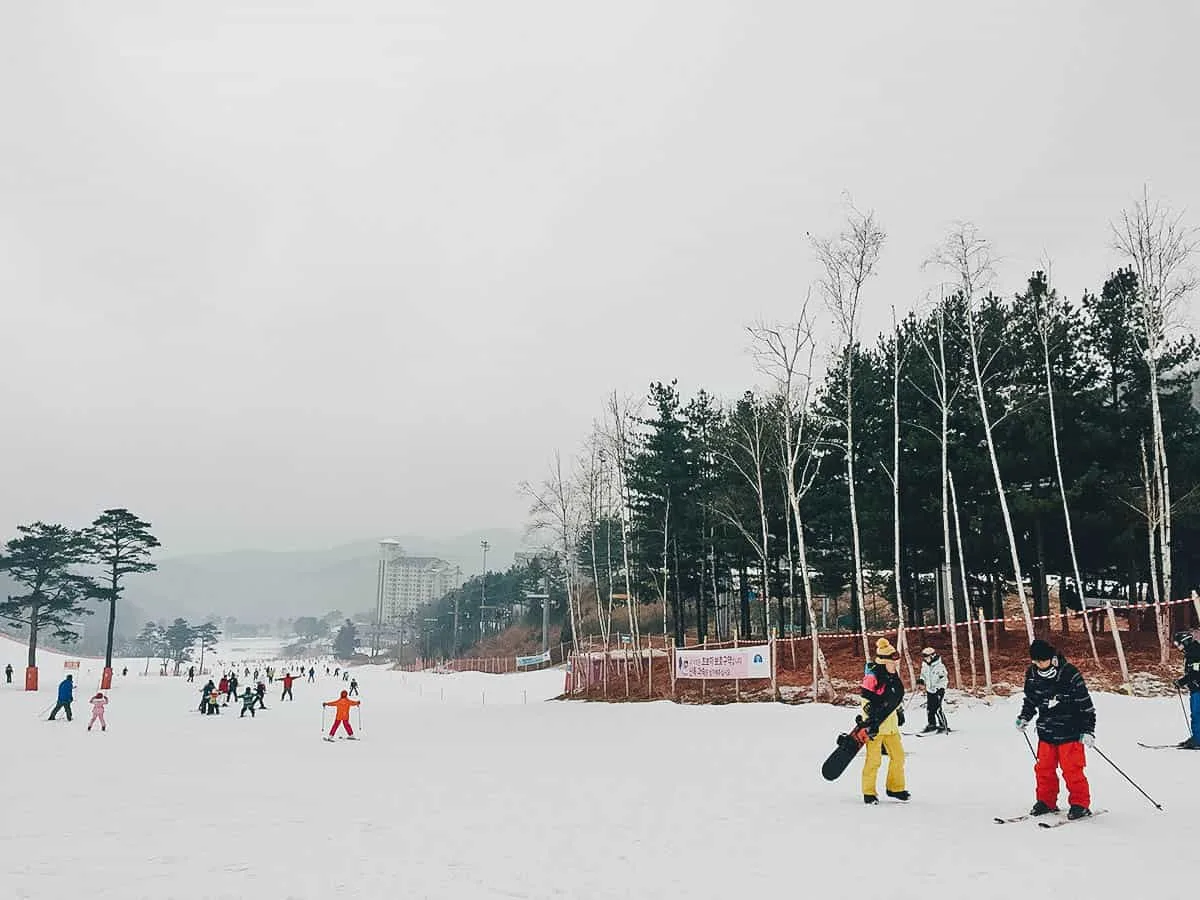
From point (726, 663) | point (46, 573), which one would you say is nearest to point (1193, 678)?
point (726, 663)

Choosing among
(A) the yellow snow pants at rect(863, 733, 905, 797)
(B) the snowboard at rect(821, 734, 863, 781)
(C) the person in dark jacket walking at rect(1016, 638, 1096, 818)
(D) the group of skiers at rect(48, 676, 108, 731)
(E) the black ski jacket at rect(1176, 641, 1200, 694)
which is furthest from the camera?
(D) the group of skiers at rect(48, 676, 108, 731)

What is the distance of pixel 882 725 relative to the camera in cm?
983

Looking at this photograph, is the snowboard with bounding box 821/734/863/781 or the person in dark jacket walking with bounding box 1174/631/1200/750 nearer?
the snowboard with bounding box 821/734/863/781

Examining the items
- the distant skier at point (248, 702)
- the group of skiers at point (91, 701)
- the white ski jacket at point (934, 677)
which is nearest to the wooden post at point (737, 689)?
the white ski jacket at point (934, 677)

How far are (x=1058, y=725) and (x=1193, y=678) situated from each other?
199 inches

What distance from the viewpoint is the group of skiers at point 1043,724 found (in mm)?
8453

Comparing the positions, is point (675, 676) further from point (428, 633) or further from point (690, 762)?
point (428, 633)

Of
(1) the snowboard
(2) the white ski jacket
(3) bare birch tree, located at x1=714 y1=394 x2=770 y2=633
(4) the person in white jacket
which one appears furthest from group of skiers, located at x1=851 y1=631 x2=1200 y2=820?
(3) bare birch tree, located at x1=714 y1=394 x2=770 y2=633

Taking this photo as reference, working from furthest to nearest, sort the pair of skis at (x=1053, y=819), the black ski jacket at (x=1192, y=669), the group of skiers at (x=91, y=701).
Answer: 1. the group of skiers at (x=91, y=701)
2. the black ski jacket at (x=1192, y=669)
3. the pair of skis at (x=1053, y=819)

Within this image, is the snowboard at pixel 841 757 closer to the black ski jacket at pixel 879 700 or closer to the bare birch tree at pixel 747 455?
the black ski jacket at pixel 879 700

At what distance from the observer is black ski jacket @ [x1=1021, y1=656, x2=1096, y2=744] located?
843cm

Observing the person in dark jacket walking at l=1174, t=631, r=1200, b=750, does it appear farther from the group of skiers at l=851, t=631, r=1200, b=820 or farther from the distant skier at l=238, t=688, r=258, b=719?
the distant skier at l=238, t=688, r=258, b=719

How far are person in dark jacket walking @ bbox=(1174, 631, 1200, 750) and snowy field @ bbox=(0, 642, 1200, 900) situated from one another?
297 millimetres

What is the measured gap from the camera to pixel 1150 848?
7359 millimetres
